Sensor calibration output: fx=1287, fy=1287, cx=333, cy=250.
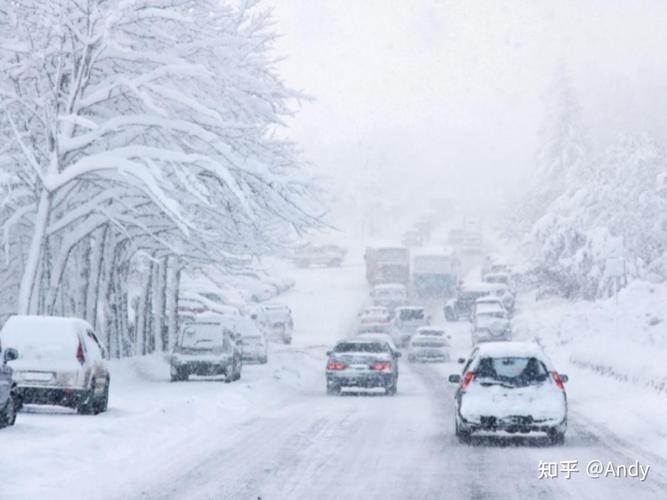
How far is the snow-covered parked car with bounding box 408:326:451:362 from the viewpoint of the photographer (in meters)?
52.9

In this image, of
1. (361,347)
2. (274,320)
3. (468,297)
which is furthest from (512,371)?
(468,297)

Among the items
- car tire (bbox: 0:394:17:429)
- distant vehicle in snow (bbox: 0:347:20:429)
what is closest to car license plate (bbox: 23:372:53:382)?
distant vehicle in snow (bbox: 0:347:20:429)

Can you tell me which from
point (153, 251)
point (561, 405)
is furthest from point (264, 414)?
point (153, 251)

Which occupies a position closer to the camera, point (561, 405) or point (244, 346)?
point (561, 405)

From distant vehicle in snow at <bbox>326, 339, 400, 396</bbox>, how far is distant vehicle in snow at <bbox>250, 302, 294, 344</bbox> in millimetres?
30395

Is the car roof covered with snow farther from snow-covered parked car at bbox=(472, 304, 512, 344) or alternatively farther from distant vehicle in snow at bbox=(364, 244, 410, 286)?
distant vehicle in snow at bbox=(364, 244, 410, 286)

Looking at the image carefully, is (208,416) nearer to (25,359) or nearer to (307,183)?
(25,359)

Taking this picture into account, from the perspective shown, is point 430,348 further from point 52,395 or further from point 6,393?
point 6,393

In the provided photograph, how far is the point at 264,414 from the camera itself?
1027 inches

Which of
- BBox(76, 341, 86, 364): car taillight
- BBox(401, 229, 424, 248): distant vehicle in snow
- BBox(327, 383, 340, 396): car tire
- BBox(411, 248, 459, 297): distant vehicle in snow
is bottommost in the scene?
BBox(327, 383, 340, 396): car tire

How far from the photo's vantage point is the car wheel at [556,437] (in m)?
19.4

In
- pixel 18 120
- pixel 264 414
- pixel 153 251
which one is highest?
pixel 18 120

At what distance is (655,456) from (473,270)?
278 ft

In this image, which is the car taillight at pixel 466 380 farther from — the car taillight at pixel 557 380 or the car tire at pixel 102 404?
the car tire at pixel 102 404
